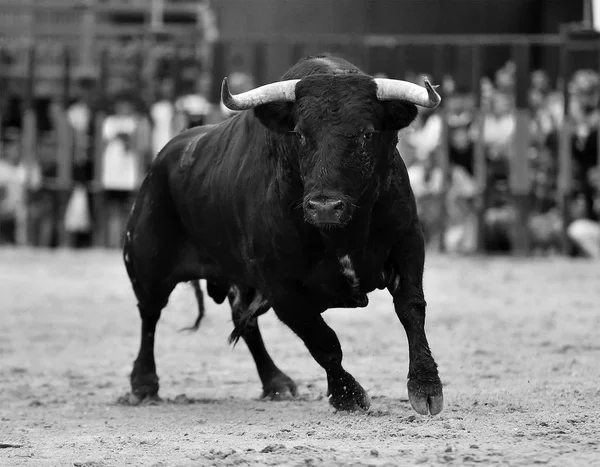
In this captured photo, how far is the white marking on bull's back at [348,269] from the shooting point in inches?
220

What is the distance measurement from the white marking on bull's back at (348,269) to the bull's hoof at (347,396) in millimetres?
504

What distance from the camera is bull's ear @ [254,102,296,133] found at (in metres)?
5.58

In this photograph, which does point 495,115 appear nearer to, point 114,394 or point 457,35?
point 457,35

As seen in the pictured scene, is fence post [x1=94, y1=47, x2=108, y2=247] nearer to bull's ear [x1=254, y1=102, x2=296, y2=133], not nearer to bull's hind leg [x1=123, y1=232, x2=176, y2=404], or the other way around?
bull's hind leg [x1=123, y1=232, x2=176, y2=404]

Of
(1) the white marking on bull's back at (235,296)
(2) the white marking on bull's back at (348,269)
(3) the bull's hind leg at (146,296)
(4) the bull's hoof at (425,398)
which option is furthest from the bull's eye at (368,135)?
(3) the bull's hind leg at (146,296)

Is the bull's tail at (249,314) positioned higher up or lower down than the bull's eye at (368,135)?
lower down

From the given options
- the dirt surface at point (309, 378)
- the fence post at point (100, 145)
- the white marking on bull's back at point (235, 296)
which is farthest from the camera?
the fence post at point (100, 145)

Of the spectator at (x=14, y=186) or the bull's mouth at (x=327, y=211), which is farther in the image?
the spectator at (x=14, y=186)

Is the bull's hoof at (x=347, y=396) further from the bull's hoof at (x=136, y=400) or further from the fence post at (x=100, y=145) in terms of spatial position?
the fence post at (x=100, y=145)

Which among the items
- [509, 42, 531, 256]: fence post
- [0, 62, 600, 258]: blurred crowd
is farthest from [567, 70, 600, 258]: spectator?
[509, 42, 531, 256]: fence post

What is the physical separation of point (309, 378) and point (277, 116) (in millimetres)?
2465

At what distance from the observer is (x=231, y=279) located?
6746mm

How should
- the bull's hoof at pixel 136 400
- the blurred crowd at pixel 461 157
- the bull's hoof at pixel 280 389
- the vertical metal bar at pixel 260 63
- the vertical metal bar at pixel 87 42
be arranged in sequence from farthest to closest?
1. the vertical metal bar at pixel 87 42
2. the vertical metal bar at pixel 260 63
3. the blurred crowd at pixel 461 157
4. the bull's hoof at pixel 136 400
5. the bull's hoof at pixel 280 389

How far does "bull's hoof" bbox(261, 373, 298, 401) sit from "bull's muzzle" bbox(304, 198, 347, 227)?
1.82 meters
